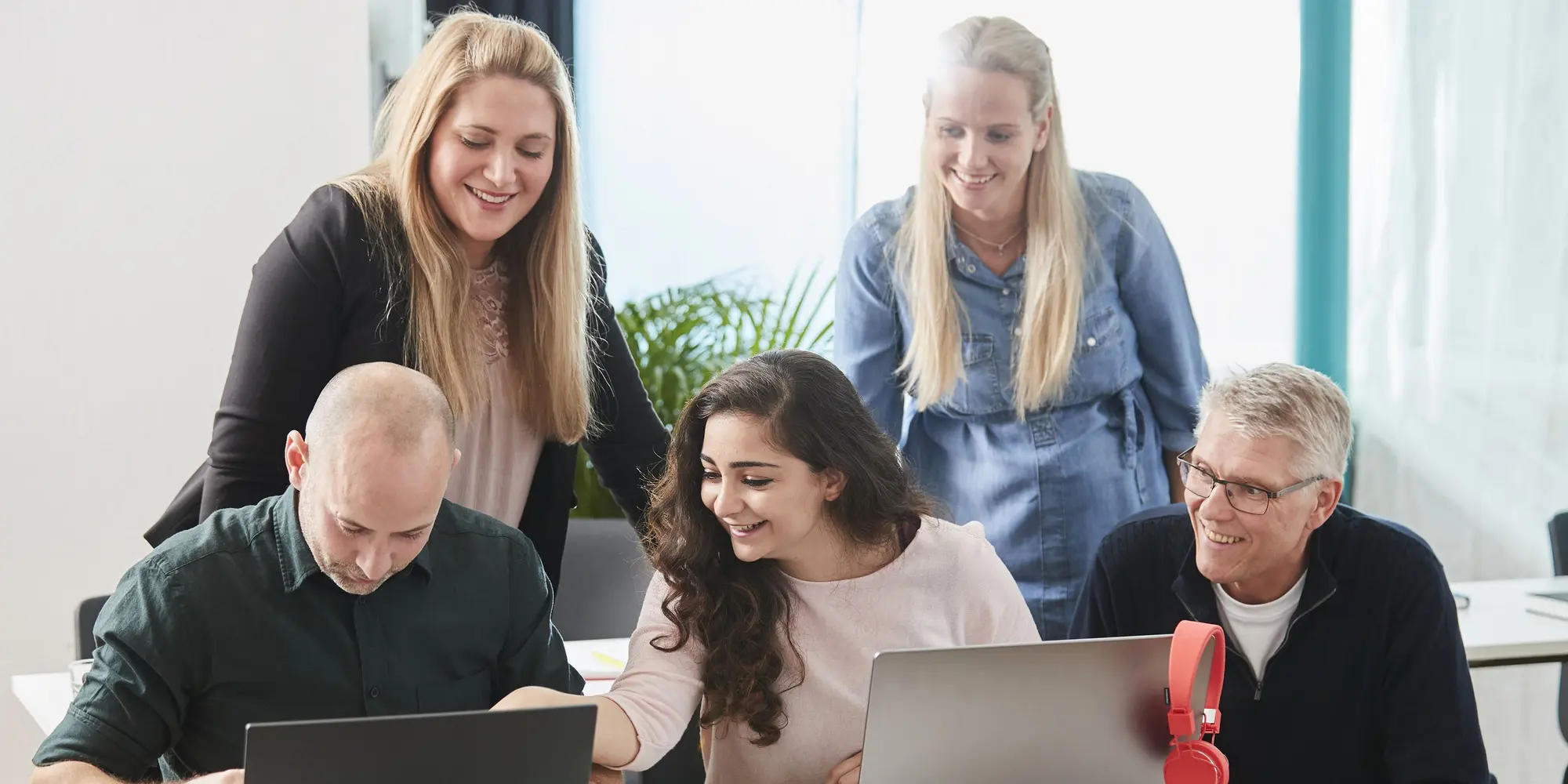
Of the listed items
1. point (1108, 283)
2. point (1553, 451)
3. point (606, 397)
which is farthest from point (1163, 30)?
point (606, 397)

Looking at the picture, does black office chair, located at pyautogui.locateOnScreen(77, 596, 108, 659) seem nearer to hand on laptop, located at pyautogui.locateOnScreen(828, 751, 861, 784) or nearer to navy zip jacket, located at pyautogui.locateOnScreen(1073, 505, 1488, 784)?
hand on laptop, located at pyautogui.locateOnScreen(828, 751, 861, 784)

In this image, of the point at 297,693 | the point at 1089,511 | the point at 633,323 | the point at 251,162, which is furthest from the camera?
the point at 633,323

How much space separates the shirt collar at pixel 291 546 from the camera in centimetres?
159

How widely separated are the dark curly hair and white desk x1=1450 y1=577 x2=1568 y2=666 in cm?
110

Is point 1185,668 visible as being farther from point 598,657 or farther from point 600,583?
point 600,583

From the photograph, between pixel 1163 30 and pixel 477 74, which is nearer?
pixel 477 74

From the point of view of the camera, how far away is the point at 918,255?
2.40 m

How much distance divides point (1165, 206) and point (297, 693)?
3174 millimetres

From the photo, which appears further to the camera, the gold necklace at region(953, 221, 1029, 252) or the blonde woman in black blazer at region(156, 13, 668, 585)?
the gold necklace at region(953, 221, 1029, 252)

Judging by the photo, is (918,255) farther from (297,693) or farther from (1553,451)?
(1553,451)

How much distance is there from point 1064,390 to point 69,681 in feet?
5.43

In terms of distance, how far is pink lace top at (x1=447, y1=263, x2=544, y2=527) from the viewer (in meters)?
2.01

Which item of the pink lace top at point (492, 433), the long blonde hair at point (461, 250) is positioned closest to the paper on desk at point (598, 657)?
the pink lace top at point (492, 433)

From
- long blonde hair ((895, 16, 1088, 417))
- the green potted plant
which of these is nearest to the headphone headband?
long blonde hair ((895, 16, 1088, 417))
